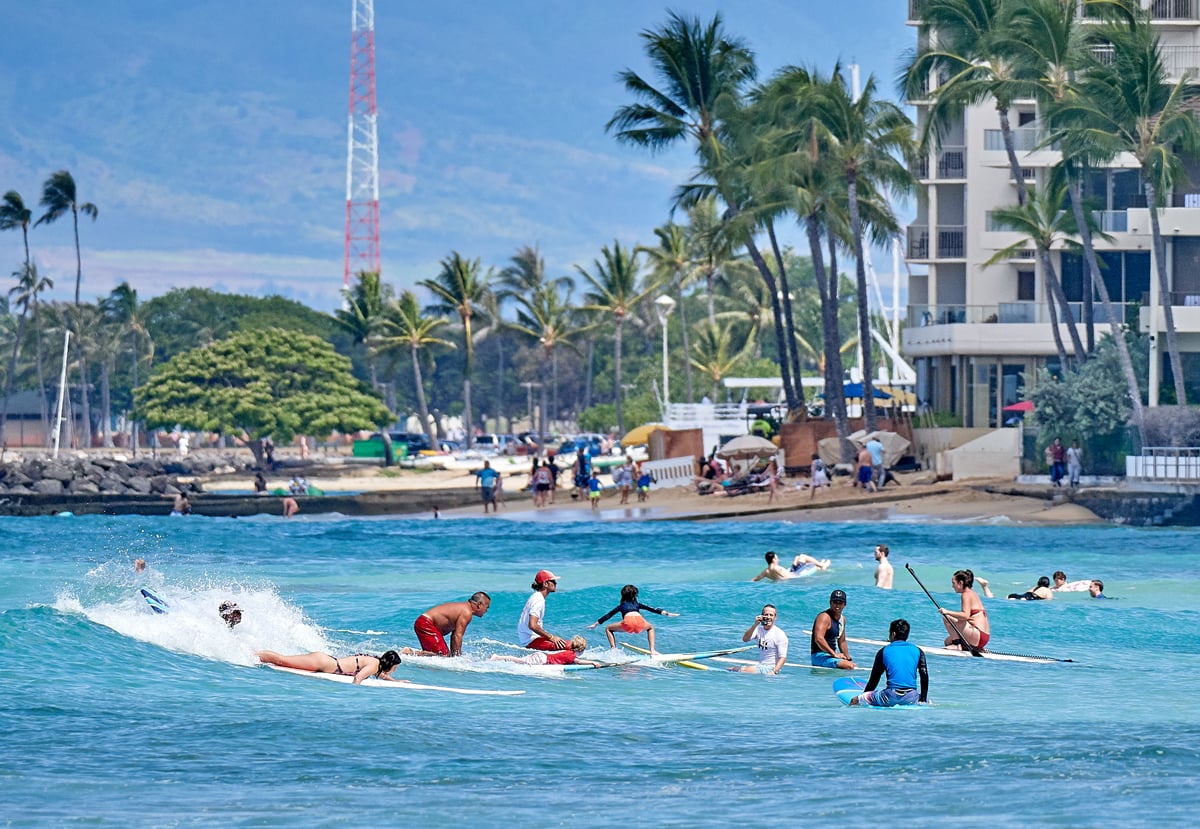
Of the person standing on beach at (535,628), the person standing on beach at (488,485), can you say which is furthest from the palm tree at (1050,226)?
the person standing on beach at (535,628)

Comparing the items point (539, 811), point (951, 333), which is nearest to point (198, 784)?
point (539, 811)

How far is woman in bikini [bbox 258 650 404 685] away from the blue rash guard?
5254 mm

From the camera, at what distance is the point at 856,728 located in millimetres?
15930

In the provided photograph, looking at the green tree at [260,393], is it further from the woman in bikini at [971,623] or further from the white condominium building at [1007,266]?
the woman in bikini at [971,623]

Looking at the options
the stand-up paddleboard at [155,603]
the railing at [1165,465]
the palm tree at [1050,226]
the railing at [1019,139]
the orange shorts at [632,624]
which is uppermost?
the railing at [1019,139]

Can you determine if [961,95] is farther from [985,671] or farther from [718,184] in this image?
[985,671]

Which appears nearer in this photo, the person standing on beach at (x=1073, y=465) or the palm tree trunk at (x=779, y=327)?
the person standing on beach at (x=1073, y=465)

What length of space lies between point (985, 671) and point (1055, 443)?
25.3m

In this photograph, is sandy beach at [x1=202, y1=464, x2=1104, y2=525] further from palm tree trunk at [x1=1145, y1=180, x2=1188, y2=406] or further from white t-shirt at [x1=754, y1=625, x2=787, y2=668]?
white t-shirt at [x1=754, y1=625, x2=787, y2=668]

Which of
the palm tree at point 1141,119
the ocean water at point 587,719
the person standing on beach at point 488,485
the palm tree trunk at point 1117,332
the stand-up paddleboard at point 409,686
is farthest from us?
the person standing on beach at point 488,485

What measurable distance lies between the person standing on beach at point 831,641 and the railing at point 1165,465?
23.9 m

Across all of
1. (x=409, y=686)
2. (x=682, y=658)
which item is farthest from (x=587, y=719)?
(x=682, y=658)

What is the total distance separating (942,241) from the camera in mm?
58719

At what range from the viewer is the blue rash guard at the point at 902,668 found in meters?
16.2
